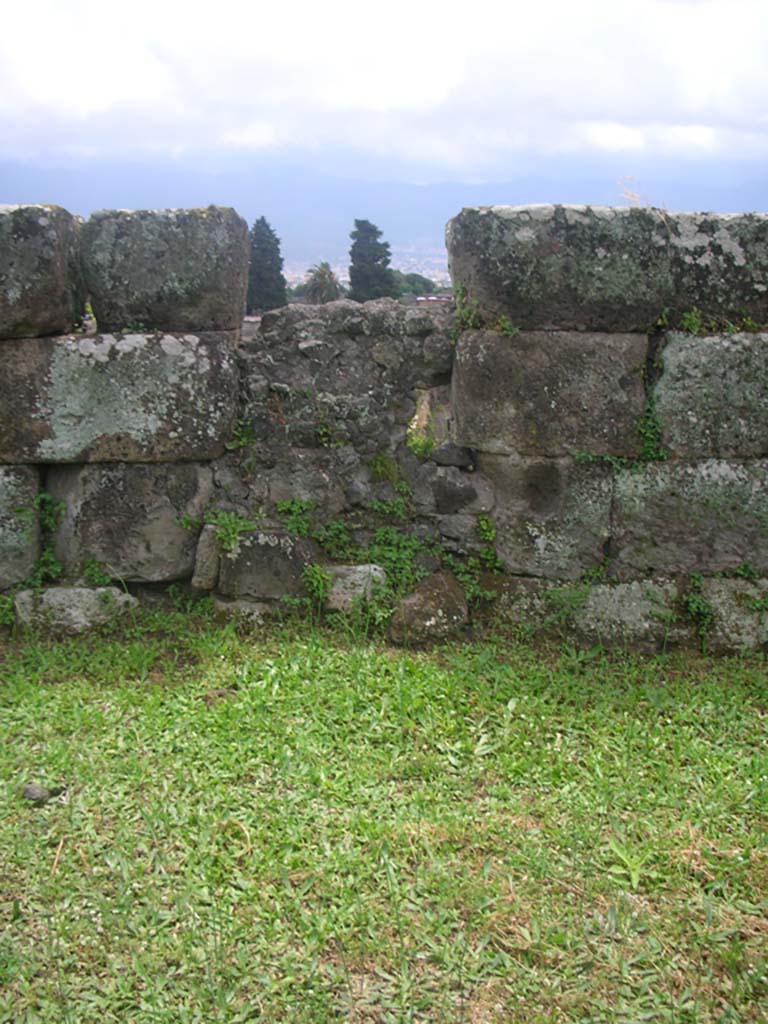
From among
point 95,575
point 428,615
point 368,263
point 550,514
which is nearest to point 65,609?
point 95,575

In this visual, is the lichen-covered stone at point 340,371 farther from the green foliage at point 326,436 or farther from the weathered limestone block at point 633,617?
the weathered limestone block at point 633,617

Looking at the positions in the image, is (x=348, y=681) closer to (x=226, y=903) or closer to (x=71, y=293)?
(x=226, y=903)

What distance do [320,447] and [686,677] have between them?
2.16 m

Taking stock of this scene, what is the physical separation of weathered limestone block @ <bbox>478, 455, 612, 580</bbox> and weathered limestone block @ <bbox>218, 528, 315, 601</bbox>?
3.52 ft

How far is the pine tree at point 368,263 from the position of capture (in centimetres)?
1861

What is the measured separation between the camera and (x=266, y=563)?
15.3 ft

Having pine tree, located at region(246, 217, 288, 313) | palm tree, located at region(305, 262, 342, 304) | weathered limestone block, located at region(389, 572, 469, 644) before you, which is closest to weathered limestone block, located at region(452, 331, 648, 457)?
weathered limestone block, located at region(389, 572, 469, 644)

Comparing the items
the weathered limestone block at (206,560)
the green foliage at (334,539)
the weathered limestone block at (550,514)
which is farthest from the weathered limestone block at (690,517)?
the weathered limestone block at (206,560)

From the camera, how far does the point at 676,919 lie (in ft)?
9.29

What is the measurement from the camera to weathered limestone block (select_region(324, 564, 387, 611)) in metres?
4.65

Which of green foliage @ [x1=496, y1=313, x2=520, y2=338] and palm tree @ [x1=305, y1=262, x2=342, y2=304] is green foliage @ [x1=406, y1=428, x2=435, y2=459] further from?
palm tree @ [x1=305, y1=262, x2=342, y2=304]

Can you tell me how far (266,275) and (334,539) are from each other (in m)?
10.7

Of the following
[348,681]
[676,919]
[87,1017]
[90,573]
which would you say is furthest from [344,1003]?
[90,573]

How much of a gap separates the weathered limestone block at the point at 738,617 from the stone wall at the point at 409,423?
11 mm
